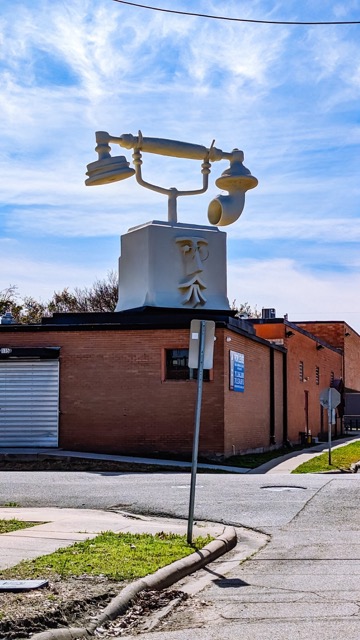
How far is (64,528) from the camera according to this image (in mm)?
12211

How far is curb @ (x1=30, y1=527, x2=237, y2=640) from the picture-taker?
23.0 feet

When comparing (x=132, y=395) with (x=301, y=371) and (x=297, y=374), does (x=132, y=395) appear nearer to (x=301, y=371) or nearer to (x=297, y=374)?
(x=297, y=374)

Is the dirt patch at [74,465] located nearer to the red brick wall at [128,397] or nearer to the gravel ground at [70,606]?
the red brick wall at [128,397]

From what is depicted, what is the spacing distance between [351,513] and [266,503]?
166 centimetres

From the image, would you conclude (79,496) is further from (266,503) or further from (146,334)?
(146,334)

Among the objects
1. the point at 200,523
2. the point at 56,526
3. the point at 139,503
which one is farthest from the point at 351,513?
the point at 56,526

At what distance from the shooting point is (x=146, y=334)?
26.9m

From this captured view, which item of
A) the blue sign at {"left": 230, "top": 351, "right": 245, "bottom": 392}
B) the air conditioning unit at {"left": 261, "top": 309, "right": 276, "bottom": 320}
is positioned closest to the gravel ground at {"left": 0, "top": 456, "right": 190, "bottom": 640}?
the blue sign at {"left": 230, "top": 351, "right": 245, "bottom": 392}

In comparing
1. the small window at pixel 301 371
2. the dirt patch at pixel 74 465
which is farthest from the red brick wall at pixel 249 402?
the small window at pixel 301 371

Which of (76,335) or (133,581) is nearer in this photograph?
(133,581)

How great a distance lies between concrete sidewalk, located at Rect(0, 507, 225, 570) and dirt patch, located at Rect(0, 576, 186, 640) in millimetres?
1247

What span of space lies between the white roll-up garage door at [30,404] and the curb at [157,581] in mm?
15447

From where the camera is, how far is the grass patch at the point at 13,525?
39.8ft

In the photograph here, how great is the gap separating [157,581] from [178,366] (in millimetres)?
17944
